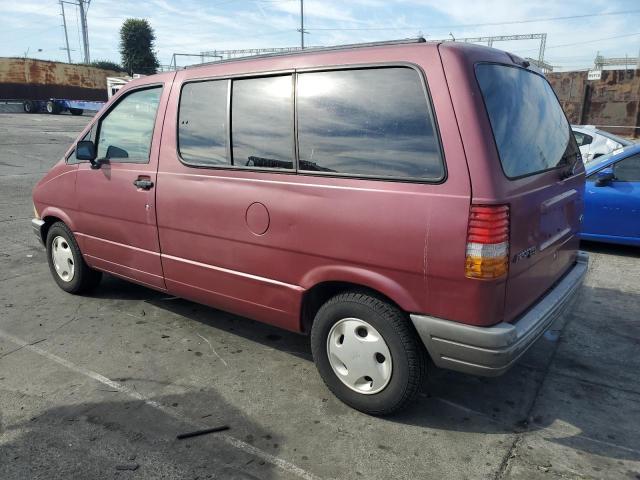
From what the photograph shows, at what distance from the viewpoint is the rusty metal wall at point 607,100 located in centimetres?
2106

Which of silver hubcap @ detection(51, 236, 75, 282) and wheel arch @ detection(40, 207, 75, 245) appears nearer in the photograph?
wheel arch @ detection(40, 207, 75, 245)

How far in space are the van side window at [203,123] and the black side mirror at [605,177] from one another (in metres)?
4.97

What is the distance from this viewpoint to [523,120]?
291 centimetres

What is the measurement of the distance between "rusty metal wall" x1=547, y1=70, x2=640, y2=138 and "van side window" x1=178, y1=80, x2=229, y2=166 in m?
20.8

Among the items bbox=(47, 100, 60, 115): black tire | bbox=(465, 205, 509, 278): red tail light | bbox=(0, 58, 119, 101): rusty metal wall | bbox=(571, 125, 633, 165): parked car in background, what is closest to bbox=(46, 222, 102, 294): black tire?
bbox=(465, 205, 509, 278): red tail light

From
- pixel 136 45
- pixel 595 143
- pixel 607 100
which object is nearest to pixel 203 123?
pixel 595 143

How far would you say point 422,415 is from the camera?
3.04 metres

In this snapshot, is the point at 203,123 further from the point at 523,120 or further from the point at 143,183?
the point at 523,120

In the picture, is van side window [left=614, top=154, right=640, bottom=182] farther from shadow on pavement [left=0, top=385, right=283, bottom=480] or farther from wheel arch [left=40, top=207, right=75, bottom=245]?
wheel arch [left=40, top=207, right=75, bottom=245]

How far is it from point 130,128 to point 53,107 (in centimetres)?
3919

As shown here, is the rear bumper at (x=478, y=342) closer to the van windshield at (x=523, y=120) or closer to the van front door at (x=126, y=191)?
the van windshield at (x=523, y=120)

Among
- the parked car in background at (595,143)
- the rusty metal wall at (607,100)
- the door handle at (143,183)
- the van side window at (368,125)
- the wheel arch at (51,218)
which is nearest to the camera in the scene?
the van side window at (368,125)

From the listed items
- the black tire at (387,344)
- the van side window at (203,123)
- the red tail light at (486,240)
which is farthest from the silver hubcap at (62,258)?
the red tail light at (486,240)

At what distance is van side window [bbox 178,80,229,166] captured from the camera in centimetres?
345
